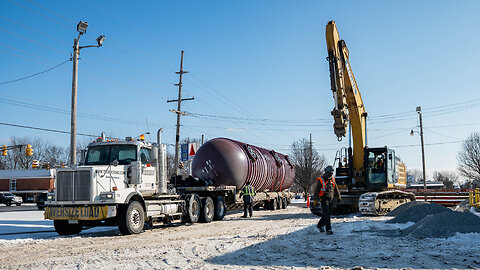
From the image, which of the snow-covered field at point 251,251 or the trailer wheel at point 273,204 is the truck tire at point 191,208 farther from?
the trailer wheel at point 273,204

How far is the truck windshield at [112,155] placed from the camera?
13.8 m

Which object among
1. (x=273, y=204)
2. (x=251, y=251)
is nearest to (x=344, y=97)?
(x=273, y=204)

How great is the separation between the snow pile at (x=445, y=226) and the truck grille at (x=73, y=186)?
8.64 m

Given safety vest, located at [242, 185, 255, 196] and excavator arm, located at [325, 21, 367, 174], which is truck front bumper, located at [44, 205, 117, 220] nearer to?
safety vest, located at [242, 185, 255, 196]

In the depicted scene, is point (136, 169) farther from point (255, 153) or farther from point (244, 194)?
point (255, 153)

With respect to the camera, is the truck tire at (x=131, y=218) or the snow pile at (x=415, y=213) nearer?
the truck tire at (x=131, y=218)

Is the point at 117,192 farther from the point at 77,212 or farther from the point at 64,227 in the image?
the point at 64,227

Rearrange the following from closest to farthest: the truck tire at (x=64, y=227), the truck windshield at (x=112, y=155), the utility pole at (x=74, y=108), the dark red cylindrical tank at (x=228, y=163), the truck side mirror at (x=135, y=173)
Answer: the truck tire at (x=64, y=227) → the truck side mirror at (x=135, y=173) → the truck windshield at (x=112, y=155) → the utility pole at (x=74, y=108) → the dark red cylindrical tank at (x=228, y=163)

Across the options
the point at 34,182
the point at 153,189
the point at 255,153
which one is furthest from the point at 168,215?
the point at 34,182

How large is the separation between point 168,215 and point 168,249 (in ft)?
18.0

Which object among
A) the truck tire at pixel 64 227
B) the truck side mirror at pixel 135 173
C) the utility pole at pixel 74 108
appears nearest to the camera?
the truck tire at pixel 64 227

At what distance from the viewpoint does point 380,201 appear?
1838 centimetres

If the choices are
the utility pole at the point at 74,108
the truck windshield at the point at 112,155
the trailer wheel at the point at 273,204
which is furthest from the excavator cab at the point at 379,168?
the utility pole at the point at 74,108

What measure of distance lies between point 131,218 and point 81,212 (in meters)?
1.40
